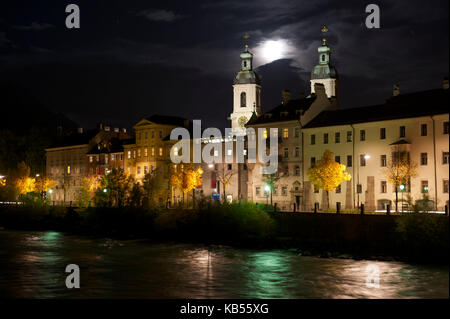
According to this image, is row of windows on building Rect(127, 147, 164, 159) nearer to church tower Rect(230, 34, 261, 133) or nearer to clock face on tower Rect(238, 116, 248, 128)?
church tower Rect(230, 34, 261, 133)

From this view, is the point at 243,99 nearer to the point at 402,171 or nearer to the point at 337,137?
the point at 337,137

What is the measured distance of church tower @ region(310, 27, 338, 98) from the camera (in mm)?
114125

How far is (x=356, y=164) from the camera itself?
6706cm

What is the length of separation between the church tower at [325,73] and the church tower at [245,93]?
10650mm

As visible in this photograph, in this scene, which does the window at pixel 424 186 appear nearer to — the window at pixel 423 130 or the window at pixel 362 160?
the window at pixel 423 130

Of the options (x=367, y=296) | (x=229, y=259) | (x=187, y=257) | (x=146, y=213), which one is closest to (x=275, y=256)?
(x=229, y=259)

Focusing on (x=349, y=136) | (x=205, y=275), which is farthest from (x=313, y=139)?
(x=205, y=275)

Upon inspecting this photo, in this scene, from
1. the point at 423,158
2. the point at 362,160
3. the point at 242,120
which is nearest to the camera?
the point at 423,158

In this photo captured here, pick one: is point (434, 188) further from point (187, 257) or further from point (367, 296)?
point (367, 296)

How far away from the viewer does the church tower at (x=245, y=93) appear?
374 ft

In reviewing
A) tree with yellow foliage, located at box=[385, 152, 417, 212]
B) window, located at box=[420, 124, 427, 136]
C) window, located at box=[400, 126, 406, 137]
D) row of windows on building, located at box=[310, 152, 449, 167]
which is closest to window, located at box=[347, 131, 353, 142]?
row of windows on building, located at box=[310, 152, 449, 167]

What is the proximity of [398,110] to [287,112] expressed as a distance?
56.3 ft

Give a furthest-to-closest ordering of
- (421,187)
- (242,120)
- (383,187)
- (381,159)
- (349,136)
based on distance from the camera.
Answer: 1. (242,120)
2. (349,136)
3. (381,159)
4. (383,187)
5. (421,187)

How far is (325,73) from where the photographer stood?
377 ft
